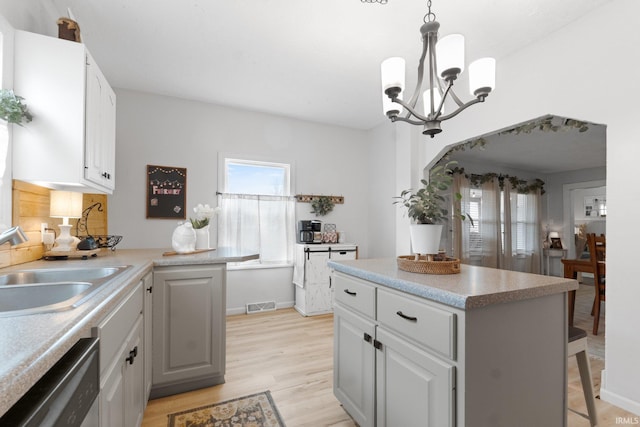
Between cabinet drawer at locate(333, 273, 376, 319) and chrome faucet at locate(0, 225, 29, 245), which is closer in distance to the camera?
chrome faucet at locate(0, 225, 29, 245)

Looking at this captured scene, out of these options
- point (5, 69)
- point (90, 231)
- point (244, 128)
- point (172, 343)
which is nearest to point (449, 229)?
point (244, 128)

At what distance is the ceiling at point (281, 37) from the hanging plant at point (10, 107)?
1.01 m

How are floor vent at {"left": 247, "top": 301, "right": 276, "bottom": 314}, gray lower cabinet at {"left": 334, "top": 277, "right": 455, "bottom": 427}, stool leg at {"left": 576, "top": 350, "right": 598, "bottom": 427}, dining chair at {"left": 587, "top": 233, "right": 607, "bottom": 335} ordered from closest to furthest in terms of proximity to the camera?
gray lower cabinet at {"left": 334, "top": 277, "right": 455, "bottom": 427} → stool leg at {"left": 576, "top": 350, "right": 598, "bottom": 427} → dining chair at {"left": 587, "top": 233, "right": 607, "bottom": 335} → floor vent at {"left": 247, "top": 301, "right": 276, "bottom": 314}

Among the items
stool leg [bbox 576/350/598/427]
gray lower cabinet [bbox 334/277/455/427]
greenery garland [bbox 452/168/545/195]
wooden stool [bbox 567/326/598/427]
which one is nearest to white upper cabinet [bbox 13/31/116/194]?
gray lower cabinet [bbox 334/277/455/427]

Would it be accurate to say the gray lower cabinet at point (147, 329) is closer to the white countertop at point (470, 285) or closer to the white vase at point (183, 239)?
the white vase at point (183, 239)

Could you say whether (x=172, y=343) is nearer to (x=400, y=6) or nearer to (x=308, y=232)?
(x=308, y=232)

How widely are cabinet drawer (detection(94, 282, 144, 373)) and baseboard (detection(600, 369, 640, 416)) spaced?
2830 millimetres

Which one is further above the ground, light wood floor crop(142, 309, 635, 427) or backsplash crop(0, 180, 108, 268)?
backsplash crop(0, 180, 108, 268)

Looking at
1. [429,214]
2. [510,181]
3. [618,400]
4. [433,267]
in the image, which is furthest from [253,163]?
[510,181]

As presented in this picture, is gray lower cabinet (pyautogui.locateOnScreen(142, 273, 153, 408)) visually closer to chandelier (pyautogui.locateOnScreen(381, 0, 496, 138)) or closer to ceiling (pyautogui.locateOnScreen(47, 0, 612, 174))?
chandelier (pyautogui.locateOnScreen(381, 0, 496, 138))

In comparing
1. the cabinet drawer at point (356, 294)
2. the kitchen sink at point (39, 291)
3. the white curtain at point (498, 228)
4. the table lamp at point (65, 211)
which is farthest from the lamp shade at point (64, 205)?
the white curtain at point (498, 228)

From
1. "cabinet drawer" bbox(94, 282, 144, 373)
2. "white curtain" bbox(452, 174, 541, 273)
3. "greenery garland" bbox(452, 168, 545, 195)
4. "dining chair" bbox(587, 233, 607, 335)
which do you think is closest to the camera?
"cabinet drawer" bbox(94, 282, 144, 373)

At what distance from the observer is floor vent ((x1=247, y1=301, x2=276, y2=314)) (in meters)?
3.95

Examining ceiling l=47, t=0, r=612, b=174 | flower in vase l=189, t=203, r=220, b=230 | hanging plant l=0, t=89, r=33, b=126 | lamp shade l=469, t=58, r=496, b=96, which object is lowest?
flower in vase l=189, t=203, r=220, b=230
